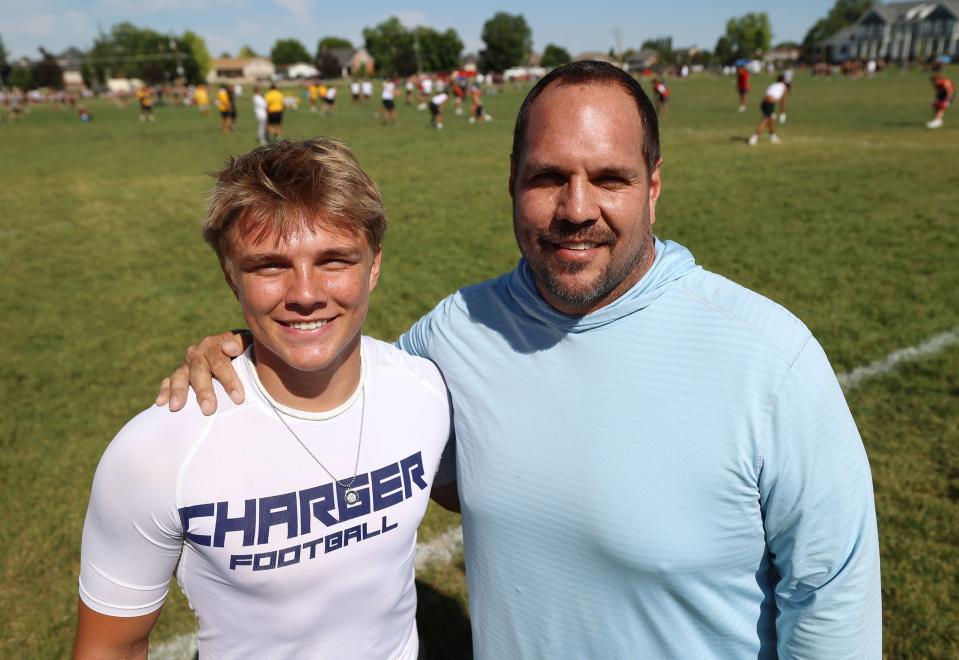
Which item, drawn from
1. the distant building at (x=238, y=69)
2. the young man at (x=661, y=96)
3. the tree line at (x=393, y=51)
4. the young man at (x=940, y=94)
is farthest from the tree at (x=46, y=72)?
the young man at (x=940, y=94)

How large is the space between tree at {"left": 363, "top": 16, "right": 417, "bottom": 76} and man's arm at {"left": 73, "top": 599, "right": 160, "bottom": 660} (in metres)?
101

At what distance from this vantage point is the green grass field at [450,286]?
375 centimetres

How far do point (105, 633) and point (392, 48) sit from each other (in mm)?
127388

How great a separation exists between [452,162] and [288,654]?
623 inches

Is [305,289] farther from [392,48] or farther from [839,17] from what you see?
[839,17]

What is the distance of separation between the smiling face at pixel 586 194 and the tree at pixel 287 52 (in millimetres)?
162836

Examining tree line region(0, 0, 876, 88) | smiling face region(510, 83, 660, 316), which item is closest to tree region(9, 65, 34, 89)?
tree line region(0, 0, 876, 88)

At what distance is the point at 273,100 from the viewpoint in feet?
65.6

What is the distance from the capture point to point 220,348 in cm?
199

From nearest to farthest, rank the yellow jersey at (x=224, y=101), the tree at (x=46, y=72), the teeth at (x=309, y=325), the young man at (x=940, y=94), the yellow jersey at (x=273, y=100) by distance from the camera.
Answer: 1. the teeth at (x=309, y=325)
2. the young man at (x=940, y=94)
3. the yellow jersey at (x=273, y=100)
4. the yellow jersey at (x=224, y=101)
5. the tree at (x=46, y=72)

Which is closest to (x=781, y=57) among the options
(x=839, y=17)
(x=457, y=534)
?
(x=839, y=17)

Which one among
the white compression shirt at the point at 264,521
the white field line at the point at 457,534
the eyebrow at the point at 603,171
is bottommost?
the white field line at the point at 457,534

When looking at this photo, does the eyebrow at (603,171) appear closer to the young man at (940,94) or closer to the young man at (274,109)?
the young man at (274,109)

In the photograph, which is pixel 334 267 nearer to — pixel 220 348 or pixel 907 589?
pixel 220 348
